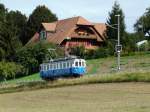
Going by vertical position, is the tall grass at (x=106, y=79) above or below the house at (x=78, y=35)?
below

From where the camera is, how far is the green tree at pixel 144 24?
487 feet

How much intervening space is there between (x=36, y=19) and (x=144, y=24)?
34869 millimetres

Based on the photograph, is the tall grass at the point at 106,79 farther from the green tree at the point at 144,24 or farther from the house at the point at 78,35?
the green tree at the point at 144,24

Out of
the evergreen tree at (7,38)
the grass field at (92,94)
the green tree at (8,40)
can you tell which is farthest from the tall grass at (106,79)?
the green tree at (8,40)

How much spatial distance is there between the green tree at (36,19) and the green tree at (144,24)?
27.6 metres

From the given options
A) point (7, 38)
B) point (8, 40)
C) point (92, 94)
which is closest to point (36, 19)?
point (7, 38)

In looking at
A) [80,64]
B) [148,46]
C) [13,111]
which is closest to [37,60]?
[148,46]

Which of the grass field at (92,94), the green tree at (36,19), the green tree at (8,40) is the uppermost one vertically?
the green tree at (36,19)

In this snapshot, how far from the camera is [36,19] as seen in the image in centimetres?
12975

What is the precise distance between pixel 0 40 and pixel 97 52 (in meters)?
16.5

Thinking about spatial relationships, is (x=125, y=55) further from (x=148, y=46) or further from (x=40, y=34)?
(x=40, y=34)

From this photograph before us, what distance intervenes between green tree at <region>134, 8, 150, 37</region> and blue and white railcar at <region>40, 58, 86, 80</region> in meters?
75.9

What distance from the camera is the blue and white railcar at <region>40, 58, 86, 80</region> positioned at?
6662cm

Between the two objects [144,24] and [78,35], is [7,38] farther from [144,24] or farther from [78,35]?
[144,24]
